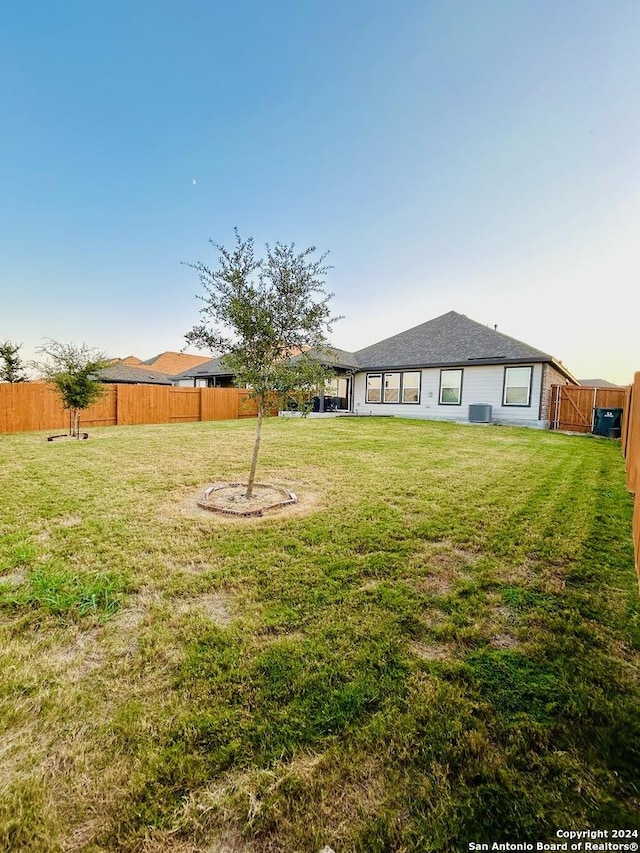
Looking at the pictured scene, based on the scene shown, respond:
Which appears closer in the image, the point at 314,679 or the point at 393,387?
the point at 314,679

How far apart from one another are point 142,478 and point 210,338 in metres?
A: 2.97

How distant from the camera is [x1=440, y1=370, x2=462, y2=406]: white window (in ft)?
54.3

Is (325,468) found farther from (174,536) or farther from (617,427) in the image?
(617,427)

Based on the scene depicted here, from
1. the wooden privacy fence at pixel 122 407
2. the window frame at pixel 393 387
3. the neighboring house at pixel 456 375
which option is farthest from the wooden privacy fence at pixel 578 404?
the wooden privacy fence at pixel 122 407

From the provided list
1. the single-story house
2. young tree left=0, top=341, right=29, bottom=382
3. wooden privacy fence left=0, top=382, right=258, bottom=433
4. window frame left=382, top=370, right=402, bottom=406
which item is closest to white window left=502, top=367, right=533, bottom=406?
the single-story house

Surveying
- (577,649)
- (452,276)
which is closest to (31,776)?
(577,649)

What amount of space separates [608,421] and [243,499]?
14762 millimetres

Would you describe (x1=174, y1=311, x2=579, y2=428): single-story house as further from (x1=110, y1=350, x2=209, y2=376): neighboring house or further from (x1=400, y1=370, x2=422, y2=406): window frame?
(x1=110, y1=350, x2=209, y2=376): neighboring house

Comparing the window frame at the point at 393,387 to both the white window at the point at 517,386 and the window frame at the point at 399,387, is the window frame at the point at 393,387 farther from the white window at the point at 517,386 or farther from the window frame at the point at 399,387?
the white window at the point at 517,386

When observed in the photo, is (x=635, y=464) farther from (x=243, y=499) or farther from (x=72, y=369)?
(x=72, y=369)

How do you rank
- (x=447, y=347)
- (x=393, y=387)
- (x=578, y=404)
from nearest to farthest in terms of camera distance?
1. (x=578, y=404)
2. (x=447, y=347)
3. (x=393, y=387)

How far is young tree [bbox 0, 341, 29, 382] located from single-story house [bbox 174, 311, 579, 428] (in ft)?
46.2

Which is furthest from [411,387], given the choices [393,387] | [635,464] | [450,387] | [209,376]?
[209,376]

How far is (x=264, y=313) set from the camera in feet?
15.4
